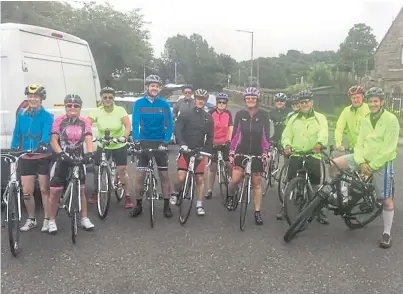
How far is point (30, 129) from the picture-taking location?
17.4 feet

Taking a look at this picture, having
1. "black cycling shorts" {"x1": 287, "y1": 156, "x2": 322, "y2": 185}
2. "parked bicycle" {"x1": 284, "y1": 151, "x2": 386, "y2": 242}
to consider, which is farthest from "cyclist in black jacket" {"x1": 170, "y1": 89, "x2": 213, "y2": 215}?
"parked bicycle" {"x1": 284, "y1": 151, "x2": 386, "y2": 242}

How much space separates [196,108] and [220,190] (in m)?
2.12

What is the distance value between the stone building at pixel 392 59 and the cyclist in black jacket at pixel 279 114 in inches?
1404

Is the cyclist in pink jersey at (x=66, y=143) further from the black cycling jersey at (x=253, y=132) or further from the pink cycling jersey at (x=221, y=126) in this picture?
the pink cycling jersey at (x=221, y=126)

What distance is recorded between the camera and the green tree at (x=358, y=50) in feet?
219

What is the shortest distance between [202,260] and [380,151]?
2529mm

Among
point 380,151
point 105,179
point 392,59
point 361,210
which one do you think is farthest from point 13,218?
point 392,59

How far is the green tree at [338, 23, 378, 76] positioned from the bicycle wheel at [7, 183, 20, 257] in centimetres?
6553

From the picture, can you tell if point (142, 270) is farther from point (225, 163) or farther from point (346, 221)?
point (225, 163)

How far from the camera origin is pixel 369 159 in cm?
542

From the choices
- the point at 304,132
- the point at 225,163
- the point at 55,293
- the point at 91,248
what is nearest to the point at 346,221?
the point at 304,132

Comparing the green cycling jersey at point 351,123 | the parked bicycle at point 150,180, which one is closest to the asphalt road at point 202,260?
the parked bicycle at point 150,180

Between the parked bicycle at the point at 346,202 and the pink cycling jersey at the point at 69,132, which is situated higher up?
the pink cycling jersey at the point at 69,132

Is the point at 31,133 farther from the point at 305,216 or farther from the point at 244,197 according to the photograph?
the point at 305,216
